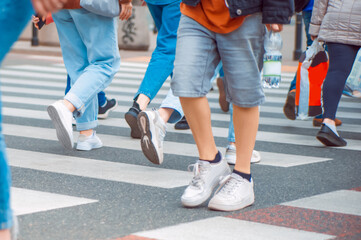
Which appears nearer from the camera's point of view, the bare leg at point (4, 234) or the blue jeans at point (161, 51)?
the bare leg at point (4, 234)

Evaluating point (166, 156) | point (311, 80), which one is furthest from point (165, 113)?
point (311, 80)

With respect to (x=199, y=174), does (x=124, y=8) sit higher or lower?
higher

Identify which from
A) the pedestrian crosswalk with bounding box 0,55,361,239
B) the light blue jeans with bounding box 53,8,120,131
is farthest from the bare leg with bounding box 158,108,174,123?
the light blue jeans with bounding box 53,8,120,131

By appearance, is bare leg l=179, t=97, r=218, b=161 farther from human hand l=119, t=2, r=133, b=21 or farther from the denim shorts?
human hand l=119, t=2, r=133, b=21

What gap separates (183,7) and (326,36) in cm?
239

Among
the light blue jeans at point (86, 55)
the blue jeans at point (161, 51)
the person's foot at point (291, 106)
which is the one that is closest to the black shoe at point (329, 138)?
the person's foot at point (291, 106)

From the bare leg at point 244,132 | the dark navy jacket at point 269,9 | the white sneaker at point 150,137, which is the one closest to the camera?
the dark navy jacket at point 269,9

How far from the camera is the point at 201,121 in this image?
13.0 ft

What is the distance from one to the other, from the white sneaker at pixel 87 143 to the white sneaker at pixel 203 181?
1.68m

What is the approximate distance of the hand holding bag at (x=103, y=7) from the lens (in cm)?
513

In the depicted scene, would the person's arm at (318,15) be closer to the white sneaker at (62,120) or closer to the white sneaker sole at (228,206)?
the white sneaker at (62,120)

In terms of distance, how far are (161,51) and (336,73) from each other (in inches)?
57.1

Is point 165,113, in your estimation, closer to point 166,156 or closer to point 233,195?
point 166,156

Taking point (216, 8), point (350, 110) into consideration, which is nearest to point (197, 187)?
point (216, 8)
